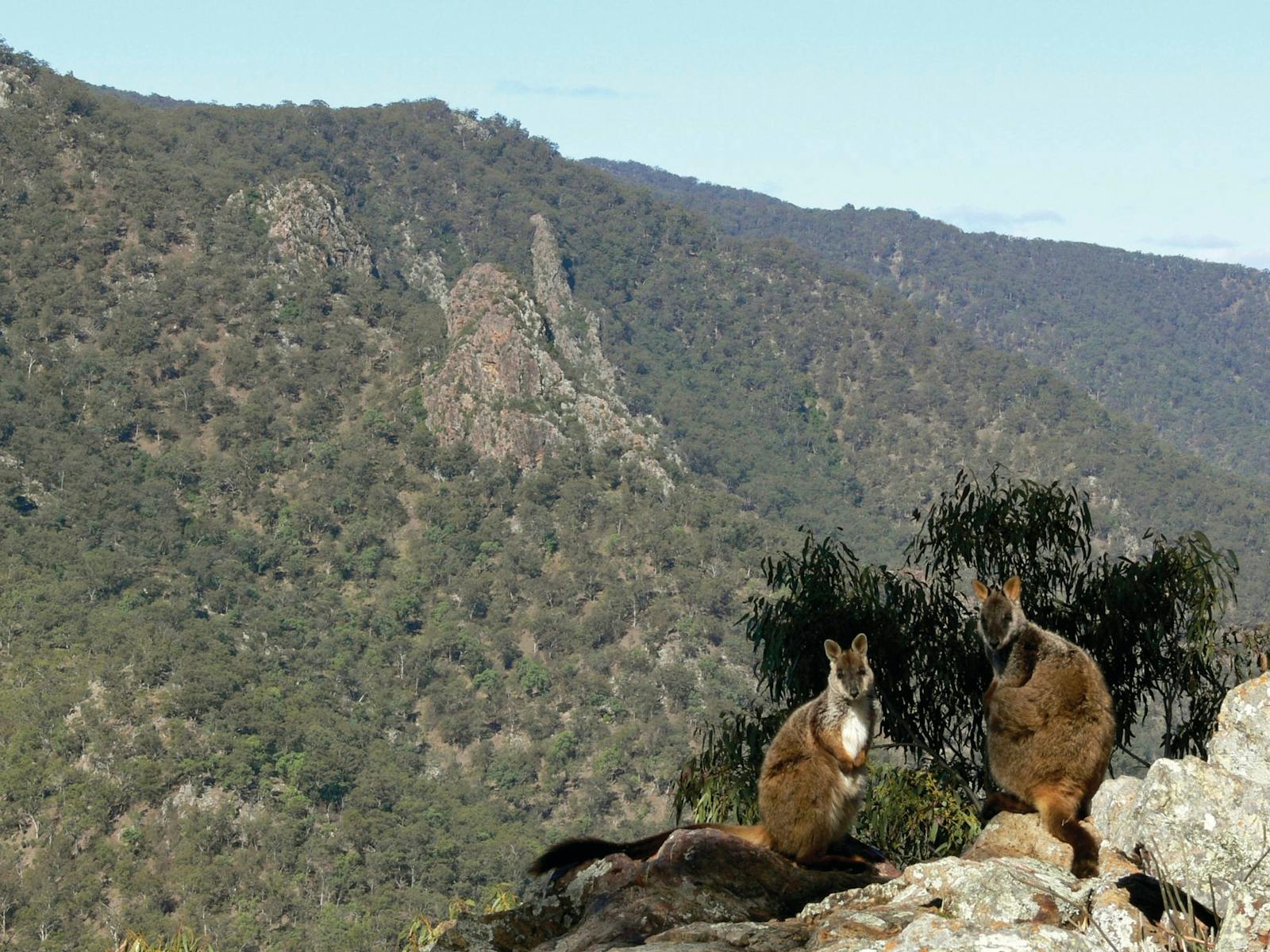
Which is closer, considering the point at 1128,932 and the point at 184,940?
the point at 1128,932

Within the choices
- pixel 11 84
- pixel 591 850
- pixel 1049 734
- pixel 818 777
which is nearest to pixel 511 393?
pixel 11 84

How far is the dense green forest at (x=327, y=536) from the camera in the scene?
6731cm

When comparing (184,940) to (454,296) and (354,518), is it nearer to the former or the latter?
(354,518)

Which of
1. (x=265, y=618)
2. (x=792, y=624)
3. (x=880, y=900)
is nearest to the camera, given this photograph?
(x=880, y=900)

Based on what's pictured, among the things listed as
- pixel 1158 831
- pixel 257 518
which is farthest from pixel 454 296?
pixel 1158 831

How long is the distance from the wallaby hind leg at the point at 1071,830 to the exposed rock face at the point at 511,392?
106319 mm

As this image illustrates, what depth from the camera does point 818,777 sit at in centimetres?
773

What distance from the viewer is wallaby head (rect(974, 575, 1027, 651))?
852 centimetres

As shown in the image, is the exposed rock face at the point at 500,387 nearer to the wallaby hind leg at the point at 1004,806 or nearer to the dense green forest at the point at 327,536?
the dense green forest at the point at 327,536

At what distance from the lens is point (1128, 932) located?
5.71 metres

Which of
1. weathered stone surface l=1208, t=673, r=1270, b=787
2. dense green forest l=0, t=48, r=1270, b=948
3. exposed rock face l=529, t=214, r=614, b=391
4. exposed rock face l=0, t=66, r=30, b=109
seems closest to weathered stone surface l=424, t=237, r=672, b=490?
dense green forest l=0, t=48, r=1270, b=948

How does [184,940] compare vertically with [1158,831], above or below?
below

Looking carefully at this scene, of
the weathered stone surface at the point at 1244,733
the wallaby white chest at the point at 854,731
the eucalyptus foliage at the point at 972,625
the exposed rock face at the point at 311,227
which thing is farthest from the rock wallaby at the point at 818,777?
the exposed rock face at the point at 311,227

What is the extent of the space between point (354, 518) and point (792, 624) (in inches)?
3921
